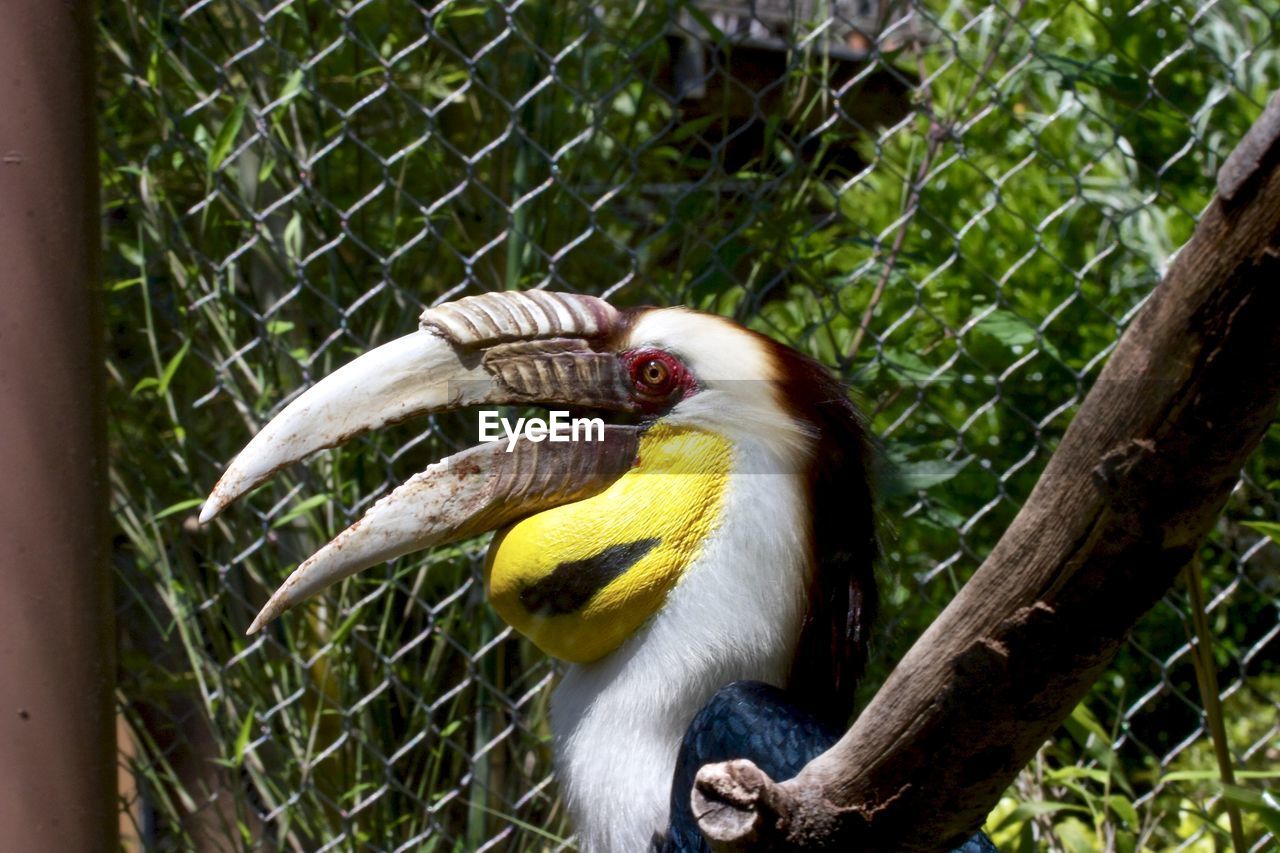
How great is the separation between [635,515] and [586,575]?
81mm

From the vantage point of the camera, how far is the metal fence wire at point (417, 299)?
2129mm

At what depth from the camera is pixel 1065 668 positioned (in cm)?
81

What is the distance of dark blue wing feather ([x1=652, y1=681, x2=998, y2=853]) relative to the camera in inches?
48.5

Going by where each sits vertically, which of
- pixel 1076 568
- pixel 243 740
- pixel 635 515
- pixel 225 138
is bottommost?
pixel 243 740

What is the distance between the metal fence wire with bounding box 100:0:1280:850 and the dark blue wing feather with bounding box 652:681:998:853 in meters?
0.62

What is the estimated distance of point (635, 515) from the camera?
137cm

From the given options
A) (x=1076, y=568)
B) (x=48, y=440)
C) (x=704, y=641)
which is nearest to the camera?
(x=1076, y=568)

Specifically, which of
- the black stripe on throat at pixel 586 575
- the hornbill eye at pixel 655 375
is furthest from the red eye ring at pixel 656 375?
the black stripe on throat at pixel 586 575

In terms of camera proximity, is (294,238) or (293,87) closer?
(293,87)

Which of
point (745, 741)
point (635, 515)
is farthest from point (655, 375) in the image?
point (745, 741)

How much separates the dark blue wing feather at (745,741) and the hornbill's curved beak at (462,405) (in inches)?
10.9

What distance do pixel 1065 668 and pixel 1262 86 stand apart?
3.00 m

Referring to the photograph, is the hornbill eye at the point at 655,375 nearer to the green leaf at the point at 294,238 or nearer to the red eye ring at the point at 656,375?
the red eye ring at the point at 656,375

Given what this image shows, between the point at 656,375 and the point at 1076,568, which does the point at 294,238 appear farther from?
the point at 1076,568
